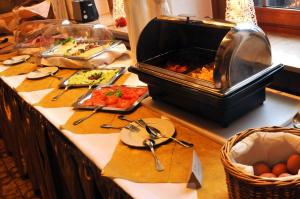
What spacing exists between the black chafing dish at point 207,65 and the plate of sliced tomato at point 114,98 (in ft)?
0.31

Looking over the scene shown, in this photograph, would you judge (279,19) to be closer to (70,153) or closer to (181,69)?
(181,69)

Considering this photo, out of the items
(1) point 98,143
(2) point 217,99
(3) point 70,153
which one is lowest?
(3) point 70,153

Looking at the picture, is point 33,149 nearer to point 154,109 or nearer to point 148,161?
point 154,109

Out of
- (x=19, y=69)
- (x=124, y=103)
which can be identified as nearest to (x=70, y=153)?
(x=124, y=103)

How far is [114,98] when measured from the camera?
1.33 m

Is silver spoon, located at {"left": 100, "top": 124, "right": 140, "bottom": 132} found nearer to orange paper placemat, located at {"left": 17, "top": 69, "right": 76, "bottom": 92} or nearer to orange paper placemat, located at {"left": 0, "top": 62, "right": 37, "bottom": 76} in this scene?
orange paper placemat, located at {"left": 17, "top": 69, "right": 76, "bottom": 92}

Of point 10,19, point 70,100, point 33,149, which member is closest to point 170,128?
point 70,100

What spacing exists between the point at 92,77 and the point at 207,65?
61 cm

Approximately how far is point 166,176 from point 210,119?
27cm

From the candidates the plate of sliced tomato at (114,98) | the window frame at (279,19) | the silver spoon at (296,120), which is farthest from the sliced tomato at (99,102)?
the window frame at (279,19)

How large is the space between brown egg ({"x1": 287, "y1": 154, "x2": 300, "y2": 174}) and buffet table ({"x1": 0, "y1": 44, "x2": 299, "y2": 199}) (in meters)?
0.16

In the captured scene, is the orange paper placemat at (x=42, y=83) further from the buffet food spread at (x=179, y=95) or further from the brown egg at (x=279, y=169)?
the brown egg at (x=279, y=169)

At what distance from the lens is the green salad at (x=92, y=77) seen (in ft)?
5.19

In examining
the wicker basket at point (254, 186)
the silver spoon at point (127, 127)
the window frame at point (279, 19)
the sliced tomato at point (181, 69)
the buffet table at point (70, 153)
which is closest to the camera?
the wicker basket at point (254, 186)
